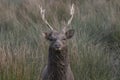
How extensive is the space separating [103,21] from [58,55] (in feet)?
10.5

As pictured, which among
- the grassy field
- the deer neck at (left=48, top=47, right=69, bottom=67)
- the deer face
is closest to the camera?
the deer face

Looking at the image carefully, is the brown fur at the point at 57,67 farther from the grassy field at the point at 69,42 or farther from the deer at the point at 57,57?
the grassy field at the point at 69,42

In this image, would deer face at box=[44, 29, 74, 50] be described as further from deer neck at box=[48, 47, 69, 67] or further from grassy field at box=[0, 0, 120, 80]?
grassy field at box=[0, 0, 120, 80]

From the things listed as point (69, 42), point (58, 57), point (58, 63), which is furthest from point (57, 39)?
point (69, 42)

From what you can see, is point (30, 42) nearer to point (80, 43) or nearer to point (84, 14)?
point (80, 43)

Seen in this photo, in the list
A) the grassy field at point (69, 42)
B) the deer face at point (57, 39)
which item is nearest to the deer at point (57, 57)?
the deer face at point (57, 39)

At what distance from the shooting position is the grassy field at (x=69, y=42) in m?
5.69

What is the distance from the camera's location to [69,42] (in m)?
6.32

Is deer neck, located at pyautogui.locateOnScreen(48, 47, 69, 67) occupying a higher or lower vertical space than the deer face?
lower

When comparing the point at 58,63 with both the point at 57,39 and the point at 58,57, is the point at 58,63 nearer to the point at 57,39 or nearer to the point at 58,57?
the point at 58,57

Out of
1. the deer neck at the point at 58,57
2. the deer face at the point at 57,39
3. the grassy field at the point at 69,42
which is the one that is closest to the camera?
the deer face at the point at 57,39

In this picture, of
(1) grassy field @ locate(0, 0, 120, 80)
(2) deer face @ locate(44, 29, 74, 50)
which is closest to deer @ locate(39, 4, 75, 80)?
(2) deer face @ locate(44, 29, 74, 50)

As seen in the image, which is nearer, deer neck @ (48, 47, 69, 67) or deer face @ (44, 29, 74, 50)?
deer face @ (44, 29, 74, 50)

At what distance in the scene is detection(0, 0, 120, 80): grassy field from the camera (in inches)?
224
